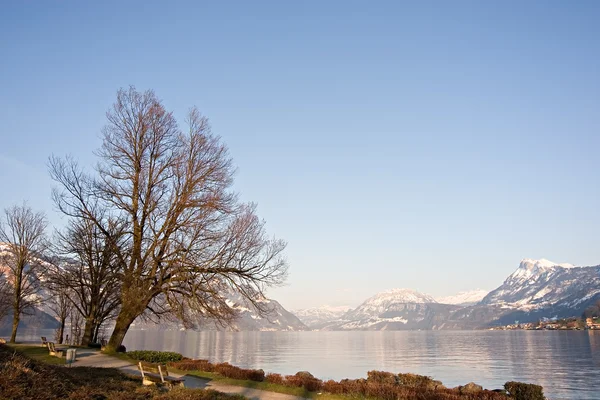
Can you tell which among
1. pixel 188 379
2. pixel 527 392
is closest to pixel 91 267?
pixel 188 379

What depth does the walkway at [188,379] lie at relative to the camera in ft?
61.4

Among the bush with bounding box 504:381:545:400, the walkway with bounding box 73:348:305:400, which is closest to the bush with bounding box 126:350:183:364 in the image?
the walkway with bounding box 73:348:305:400

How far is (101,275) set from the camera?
35.4 meters

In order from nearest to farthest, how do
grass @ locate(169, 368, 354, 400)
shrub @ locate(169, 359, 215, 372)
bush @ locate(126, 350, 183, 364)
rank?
1. grass @ locate(169, 368, 354, 400)
2. shrub @ locate(169, 359, 215, 372)
3. bush @ locate(126, 350, 183, 364)

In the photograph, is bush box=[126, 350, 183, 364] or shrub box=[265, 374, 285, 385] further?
bush box=[126, 350, 183, 364]

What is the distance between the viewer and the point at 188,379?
868 inches

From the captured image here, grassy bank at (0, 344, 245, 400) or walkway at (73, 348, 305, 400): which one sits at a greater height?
grassy bank at (0, 344, 245, 400)

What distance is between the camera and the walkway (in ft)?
61.4

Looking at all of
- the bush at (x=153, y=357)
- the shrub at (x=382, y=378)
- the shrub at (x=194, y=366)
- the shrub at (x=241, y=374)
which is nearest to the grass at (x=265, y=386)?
the shrub at (x=241, y=374)

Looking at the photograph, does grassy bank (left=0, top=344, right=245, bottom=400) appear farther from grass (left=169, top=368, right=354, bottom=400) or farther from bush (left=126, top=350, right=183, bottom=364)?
bush (left=126, top=350, right=183, bottom=364)

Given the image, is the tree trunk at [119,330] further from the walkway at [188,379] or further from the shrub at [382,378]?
the shrub at [382,378]

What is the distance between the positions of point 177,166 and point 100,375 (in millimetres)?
14210

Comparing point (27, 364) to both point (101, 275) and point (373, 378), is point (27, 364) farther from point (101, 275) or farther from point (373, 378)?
point (101, 275)

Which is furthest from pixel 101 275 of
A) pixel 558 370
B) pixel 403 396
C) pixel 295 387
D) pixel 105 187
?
pixel 558 370
